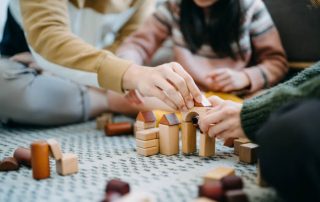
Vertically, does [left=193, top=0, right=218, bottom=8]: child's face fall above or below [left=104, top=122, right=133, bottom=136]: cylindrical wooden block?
above

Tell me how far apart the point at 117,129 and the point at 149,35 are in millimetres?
370

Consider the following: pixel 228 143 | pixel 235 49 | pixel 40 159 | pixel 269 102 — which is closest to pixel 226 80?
pixel 235 49

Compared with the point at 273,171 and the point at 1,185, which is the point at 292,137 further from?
the point at 1,185

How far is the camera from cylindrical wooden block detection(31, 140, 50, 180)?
0.68m

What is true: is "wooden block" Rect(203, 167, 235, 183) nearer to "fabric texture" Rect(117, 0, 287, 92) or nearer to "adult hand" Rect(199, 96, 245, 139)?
"adult hand" Rect(199, 96, 245, 139)

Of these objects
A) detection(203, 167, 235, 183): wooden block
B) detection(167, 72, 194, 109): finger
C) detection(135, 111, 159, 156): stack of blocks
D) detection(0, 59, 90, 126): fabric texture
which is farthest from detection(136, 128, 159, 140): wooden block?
detection(0, 59, 90, 126): fabric texture

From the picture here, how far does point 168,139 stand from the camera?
0.82 meters

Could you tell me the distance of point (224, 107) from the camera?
2.29 ft

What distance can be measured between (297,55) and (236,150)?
1.74 feet

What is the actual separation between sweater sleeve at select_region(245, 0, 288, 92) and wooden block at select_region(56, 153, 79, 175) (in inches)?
24.7

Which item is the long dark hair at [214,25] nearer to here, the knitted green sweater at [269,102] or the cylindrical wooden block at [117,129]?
the cylindrical wooden block at [117,129]

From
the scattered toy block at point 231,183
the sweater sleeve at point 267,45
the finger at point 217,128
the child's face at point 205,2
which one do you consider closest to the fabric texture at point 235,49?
the sweater sleeve at point 267,45

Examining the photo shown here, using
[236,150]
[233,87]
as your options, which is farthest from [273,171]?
[233,87]

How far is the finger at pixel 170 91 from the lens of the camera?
0.76m
